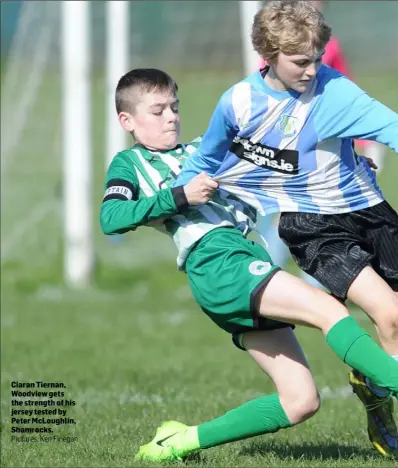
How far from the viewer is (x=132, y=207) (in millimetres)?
5152

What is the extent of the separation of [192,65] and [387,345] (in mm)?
14523

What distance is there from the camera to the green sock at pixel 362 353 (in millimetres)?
4844

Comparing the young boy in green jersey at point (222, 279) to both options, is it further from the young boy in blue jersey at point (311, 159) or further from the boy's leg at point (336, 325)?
the young boy in blue jersey at point (311, 159)

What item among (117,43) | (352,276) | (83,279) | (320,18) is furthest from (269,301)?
(117,43)

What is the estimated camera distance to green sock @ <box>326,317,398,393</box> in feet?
15.9

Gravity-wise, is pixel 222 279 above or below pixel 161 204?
below

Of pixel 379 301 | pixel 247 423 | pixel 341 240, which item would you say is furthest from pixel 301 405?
pixel 341 240

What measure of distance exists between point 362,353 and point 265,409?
591 mm

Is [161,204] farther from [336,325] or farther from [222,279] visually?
[336,325]

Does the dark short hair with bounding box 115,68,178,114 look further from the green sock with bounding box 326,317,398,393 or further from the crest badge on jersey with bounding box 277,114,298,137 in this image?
the green sock with bounding box 326,317,398,393

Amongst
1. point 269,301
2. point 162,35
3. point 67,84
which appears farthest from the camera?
point 162,35

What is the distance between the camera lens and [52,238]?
15078mm

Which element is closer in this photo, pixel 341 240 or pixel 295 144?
pixel 295 144

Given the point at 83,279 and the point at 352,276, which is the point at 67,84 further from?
the point at 352,276
